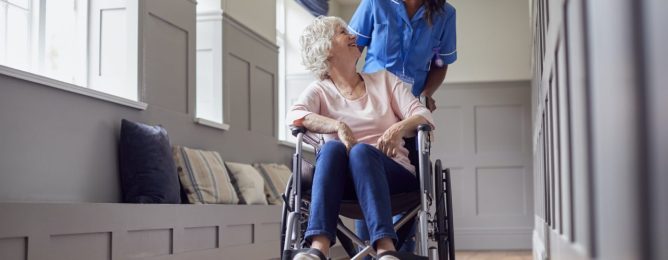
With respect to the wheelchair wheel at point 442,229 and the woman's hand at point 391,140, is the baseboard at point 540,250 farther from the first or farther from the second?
the woman's hand at point 391,140

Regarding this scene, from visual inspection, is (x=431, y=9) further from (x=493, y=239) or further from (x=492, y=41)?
(x=493, y=239)

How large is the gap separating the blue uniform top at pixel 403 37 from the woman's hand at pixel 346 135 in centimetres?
58

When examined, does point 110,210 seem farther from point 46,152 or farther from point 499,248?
point 499,248

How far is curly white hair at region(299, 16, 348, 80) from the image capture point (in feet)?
8.09

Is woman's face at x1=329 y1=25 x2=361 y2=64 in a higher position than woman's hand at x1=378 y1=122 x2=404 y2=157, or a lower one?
higher

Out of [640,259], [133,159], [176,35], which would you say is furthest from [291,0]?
[640,259]

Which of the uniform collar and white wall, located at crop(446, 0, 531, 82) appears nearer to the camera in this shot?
the uniform collar

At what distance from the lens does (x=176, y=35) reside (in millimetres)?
4680

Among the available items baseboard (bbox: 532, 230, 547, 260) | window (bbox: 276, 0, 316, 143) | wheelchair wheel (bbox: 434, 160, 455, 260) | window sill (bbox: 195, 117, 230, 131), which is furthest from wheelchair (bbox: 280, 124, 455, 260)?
window (bbox: 276, 0, 316, 143)

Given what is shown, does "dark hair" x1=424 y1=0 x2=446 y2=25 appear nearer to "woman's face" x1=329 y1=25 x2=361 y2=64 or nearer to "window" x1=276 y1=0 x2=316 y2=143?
"woman's face" x1=329 y1=25 x2=361 y2=64

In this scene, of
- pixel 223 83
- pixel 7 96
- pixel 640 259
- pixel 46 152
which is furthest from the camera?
pixel 223 83

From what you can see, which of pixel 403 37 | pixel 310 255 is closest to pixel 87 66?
pixel 403 37

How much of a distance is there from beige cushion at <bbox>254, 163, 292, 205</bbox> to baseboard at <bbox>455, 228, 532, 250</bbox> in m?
2.87

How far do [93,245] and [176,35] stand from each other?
1.69 metres
